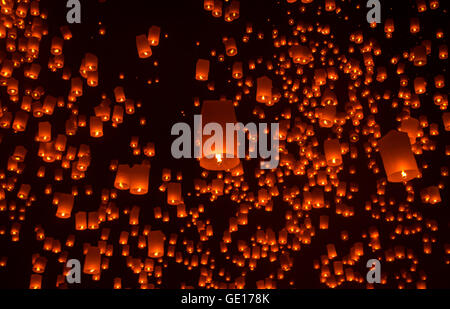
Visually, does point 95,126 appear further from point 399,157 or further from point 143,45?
point 399,157

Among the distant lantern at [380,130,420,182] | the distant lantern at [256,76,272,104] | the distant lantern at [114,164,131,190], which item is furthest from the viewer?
A: the distant lantern at [256,76,272,104]

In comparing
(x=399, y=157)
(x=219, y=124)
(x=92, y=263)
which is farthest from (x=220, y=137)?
(x=92, y=263)

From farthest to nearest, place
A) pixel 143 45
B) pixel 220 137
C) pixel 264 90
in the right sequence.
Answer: pixel 143 45 < pixel 264 90 < pixel 220 137

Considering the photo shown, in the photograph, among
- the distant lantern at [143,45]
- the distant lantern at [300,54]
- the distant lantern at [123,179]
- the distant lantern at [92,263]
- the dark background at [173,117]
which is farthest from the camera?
the dark background at [173,117]

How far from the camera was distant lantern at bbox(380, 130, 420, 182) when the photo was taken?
2.96m

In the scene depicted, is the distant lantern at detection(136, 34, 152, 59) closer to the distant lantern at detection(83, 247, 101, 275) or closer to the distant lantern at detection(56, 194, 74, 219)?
the distant lantern at detection(56, 194, 74, 219)

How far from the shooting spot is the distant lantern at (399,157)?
2.96 meters

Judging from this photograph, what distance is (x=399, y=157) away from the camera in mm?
2980

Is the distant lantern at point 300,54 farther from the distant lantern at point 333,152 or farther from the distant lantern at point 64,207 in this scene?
the distant lantern at point 64,207

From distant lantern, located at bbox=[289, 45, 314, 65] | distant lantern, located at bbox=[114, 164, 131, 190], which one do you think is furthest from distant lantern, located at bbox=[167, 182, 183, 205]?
distant lantern, located at bbox=[289, 45, 314, 65]

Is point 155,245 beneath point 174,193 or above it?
beneath

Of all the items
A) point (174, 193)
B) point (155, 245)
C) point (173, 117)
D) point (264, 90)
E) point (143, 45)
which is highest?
point (173, 117)

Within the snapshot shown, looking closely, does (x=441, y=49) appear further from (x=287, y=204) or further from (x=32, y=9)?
(x=32, y=9)

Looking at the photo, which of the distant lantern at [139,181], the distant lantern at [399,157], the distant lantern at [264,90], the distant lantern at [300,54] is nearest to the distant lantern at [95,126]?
the distant lantern at [139,181]
